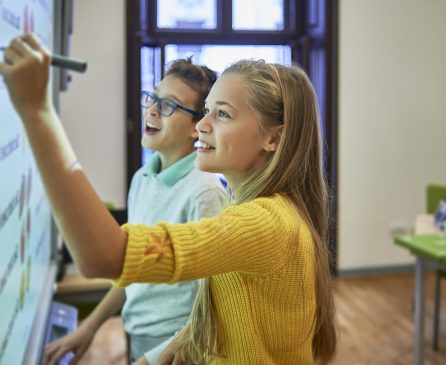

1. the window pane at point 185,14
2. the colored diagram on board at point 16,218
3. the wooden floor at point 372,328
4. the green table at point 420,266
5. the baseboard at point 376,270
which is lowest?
the wooden floor at point 372,328

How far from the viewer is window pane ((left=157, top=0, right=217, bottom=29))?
4.60 meters

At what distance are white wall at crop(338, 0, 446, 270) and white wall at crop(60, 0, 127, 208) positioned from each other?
1.81 m

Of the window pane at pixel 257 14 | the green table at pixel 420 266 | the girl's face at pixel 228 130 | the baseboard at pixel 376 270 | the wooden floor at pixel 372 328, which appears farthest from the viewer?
the baseboard at pixel 376 270

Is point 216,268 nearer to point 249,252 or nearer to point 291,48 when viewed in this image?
point 249,252

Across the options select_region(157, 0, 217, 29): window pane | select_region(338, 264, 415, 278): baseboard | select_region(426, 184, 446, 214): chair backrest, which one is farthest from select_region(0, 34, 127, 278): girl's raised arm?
select_region(338, 264, 415, 278): baseboard

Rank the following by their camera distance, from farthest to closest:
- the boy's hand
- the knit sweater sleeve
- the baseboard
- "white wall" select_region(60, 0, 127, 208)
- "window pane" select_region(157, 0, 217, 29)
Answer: the baseboard, "window pane" select_region(157, 0, 217, 29), "white wall" select_region(60, 0, 127, 208), the boy's hand, the knit sweater sleeve

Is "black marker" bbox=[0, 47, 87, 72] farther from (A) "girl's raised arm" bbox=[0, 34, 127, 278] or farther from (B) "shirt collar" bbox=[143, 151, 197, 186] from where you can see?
(B) "shirt collar" bbox=[143, 151, 197, 186]

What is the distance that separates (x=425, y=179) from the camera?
16.6ft

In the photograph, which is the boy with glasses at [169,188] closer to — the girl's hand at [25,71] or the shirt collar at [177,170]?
the shirt collar at [177,170]

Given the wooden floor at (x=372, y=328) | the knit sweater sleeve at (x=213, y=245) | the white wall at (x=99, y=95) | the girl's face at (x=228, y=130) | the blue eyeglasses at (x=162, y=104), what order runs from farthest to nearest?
the white wall at (x=99, y=95) → the wooden floor at (x=372, y=328) → the blue eyeglasses at (x=162, y=104) → the girl's face at (x=228, y=130) → the knit sweater sleeve at (x=213, y=245)

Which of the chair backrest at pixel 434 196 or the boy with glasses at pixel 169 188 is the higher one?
the boy with glasses at pixel 169 188

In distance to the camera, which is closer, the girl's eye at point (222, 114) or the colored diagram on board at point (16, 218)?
the girl's eye at point (222, 114)

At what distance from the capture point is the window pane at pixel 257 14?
471 centimetres

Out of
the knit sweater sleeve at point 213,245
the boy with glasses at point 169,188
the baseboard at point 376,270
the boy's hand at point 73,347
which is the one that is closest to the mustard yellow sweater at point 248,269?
the knit sweater sleeve at point 213,245
